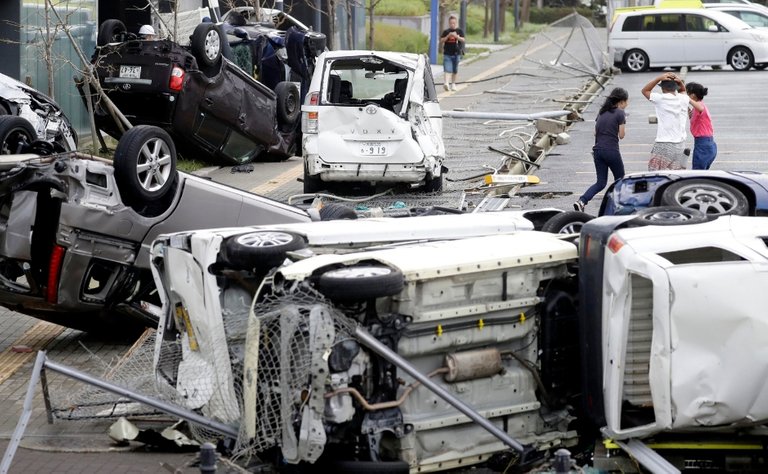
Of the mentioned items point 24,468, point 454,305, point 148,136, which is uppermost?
point 148,136

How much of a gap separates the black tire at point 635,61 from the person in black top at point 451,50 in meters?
6.74

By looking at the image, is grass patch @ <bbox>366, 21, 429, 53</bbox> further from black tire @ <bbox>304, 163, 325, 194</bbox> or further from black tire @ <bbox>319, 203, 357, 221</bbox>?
black tire @ <bbox>319, 203, 357, 221</bbox>

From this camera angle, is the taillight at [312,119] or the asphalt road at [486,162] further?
the taillight at [312,119]

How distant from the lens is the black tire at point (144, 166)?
411 inches

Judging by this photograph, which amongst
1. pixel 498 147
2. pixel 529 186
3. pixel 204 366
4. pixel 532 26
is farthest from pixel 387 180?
pixel 532 26

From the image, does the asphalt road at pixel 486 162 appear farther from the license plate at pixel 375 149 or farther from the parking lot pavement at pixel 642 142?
the license plate at pixel 375 149

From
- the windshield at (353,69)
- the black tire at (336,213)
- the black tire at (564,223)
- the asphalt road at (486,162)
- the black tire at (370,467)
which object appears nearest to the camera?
the black tire at (370,467)

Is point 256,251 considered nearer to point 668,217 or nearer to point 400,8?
point 668,217

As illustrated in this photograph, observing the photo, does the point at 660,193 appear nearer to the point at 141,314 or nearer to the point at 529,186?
the point at 141,314

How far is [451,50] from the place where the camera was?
3250cm

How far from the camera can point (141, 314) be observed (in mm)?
10766

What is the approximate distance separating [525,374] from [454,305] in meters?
0.72

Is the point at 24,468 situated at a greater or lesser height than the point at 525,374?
lesser

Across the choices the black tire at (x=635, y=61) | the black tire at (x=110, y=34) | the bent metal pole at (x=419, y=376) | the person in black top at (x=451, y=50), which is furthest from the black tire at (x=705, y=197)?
the black tire at (x=635, y=61)
